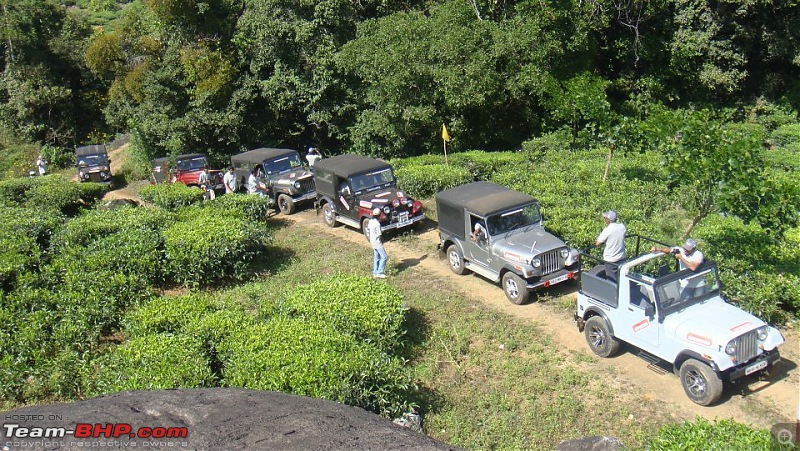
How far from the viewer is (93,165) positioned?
29.4 metres

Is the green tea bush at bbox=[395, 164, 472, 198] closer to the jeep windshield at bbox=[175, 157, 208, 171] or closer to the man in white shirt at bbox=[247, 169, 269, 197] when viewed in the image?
the man in white shirt at bbox=[247, 169, 269, 197]

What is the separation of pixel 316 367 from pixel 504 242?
5.32 metres

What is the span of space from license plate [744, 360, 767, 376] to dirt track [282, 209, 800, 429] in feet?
1.50

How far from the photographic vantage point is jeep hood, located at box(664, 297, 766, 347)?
8039 millimetres

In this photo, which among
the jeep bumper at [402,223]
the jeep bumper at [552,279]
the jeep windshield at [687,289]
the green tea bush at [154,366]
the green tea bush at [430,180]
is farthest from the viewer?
the green tea bush at [430,180]

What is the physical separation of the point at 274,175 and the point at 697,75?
17857 millimetres

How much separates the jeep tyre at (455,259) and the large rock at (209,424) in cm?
672

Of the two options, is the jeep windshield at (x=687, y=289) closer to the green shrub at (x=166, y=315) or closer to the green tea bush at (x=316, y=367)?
the green tea bush at (x=316, y=367)

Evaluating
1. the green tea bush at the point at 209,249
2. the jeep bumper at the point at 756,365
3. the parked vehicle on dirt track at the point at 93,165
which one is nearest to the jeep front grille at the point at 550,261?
the jeep bumper at the point at 756,365

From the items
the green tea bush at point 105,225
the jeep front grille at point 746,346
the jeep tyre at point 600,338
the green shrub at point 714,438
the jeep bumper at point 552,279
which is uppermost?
the green tea bush at point 105,225

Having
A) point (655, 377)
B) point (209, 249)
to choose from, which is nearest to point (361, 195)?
point (209, 249)

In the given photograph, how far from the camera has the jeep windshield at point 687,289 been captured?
8.70 meters

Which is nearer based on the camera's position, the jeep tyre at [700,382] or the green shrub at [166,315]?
the jeep tyre at [700,382]

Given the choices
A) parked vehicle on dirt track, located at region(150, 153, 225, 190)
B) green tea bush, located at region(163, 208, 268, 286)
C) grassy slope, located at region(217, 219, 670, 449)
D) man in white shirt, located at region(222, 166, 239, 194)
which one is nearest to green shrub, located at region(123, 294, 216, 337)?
grassy slope, located at region(217, 219, 670, 449)
